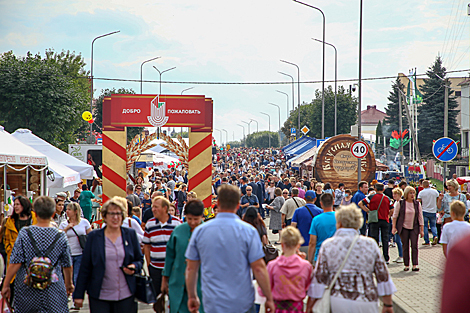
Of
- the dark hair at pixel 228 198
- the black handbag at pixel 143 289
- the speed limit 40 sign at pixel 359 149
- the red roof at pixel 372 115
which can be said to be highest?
the red roof at pixel 372 115

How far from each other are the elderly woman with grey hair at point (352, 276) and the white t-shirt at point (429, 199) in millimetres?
9307

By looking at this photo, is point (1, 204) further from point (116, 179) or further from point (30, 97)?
point (30, 97)

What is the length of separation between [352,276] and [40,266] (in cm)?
311

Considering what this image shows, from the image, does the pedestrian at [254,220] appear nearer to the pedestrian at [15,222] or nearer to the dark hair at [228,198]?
the pedestrian at [15,222]

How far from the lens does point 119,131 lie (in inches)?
488

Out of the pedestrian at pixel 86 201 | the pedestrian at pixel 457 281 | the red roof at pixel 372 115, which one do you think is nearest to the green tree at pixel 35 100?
the pedestrian at pixel 86 201

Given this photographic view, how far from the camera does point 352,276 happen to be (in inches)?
175

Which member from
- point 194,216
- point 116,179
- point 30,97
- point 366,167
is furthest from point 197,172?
point 30,97

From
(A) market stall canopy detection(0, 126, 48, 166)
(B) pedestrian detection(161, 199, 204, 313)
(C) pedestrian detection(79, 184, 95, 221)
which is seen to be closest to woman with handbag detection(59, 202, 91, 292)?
(B) pedestrian detection(161, 199, 204, 313)

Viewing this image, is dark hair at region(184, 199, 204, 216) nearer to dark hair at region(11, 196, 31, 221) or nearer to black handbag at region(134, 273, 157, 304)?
black handbag at region(134, 273, 157, 304)

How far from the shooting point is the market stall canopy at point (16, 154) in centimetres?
1101

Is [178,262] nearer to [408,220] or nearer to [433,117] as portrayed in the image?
[408,220]

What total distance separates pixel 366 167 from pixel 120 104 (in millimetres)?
12599

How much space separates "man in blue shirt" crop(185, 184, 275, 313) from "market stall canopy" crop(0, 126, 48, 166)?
7763 millimetres
